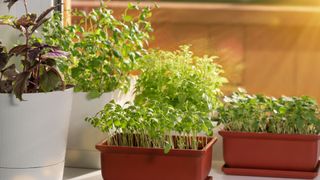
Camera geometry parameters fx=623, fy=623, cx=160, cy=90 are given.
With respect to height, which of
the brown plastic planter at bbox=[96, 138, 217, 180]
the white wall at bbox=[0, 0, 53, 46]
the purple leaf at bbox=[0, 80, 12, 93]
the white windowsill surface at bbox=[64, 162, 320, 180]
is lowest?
the white windowsill surface at bbox=[64, 162, 320, 180]

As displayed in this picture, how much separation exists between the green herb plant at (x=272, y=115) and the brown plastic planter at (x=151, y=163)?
0.22m

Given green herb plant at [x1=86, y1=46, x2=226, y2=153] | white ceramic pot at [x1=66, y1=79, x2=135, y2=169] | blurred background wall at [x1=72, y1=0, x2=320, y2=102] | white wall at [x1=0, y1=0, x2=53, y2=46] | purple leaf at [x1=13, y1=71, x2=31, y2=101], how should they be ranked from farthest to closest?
blurred background wall at [x1=72, y1=0, x2=320, y2=102]
white wall at [x1=0, y1=0, x2=53, y2=46]
white ceramic pot at [x1=66, y1=79, x2=135, y2=169]
green herb plant at [x1=86, y1=46, x2=226, y2=153]
purple leaf at [x1=13, y1=71, x2=31, y2=101]

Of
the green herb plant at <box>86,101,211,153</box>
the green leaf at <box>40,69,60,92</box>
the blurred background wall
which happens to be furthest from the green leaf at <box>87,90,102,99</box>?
the blurred background wall

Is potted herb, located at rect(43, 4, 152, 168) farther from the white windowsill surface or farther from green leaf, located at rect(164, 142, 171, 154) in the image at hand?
green leaf, located at rect(164, 142, 171, 154)

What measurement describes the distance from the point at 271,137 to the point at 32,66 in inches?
25.5

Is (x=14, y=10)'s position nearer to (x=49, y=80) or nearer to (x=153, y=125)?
(x=49, y=80)

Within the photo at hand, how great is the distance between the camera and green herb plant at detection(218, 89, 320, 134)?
167 centimetres

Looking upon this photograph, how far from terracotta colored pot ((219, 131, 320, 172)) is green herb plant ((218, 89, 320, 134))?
4 cm

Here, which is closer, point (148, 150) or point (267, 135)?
point (148, 150)

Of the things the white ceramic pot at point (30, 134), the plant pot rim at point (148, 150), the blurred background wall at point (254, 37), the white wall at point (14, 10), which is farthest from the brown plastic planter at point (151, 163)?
the blurred background wall at point (254, 37)

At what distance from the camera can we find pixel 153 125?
1.50 meters

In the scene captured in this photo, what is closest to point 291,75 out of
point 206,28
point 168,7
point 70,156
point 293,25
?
point 293,25

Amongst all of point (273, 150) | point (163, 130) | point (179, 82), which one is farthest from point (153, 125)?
point (273, 150)

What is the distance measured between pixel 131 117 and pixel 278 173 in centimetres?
44
